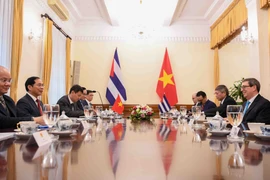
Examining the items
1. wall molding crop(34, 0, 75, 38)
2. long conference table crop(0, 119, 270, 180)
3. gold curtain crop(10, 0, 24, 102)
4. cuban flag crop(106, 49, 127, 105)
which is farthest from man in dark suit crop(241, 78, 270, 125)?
cuban flag crop(106, 49, 127, 105)

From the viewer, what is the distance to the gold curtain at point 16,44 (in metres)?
4.21

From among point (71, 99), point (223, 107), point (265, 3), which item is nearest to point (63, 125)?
point (71, 99)

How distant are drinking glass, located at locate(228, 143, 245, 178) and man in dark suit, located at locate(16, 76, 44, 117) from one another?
237 cm

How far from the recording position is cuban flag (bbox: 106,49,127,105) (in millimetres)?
7672

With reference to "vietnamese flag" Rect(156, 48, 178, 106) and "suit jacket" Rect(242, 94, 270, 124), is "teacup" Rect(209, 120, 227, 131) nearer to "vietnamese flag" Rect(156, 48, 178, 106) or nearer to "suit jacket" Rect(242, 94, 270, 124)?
"suit jacket" Rect(242, 94, 270, 124)

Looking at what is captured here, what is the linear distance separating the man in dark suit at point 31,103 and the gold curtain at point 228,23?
14.3 feet

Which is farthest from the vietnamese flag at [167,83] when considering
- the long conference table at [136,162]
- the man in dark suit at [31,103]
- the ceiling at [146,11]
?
the long conference table at [136,162]

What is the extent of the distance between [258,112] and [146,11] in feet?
16.8

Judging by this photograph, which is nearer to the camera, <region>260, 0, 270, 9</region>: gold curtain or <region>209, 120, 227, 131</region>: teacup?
<region>209, 120, 227, 131</region>: teacup

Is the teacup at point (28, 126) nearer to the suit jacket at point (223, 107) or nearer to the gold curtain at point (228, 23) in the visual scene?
the suit jacket at point (223, 107)

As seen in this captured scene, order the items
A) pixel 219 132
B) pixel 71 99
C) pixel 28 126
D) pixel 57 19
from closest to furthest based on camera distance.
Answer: pixel 28 126 → pixel 219 132 → pixel 71 99 → pixel 57 19

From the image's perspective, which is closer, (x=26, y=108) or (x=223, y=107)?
(x=26, y=108)

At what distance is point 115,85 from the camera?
7.68 m

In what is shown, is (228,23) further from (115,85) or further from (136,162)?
(136,162)
